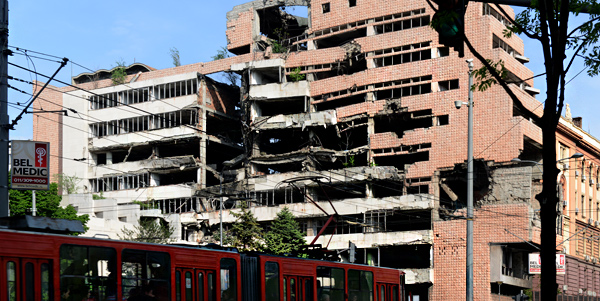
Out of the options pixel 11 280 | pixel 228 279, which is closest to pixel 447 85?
pixel 228 279

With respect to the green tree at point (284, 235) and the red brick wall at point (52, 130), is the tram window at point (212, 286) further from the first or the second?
the red brick wall at point (52, 130)

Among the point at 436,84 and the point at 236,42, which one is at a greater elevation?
the point at 236,42

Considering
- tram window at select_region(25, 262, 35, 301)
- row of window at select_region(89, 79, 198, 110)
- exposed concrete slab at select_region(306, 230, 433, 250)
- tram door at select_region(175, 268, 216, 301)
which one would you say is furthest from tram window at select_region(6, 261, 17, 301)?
row of window at select_region(89, 79, 198, 110)

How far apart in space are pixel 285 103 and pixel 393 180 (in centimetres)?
1712

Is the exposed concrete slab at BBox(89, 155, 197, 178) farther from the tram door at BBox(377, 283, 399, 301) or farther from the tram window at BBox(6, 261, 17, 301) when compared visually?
the tram window at BBox(6, 261, 17, 301)

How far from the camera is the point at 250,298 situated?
71.6 feet

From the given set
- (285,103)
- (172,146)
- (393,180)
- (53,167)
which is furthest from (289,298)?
(53,167)

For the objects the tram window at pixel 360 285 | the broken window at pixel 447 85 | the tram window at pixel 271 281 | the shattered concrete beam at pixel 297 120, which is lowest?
the tram window at pixel 360 285

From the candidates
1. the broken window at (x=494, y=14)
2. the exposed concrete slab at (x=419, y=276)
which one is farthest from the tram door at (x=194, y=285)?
the broken window at (x=494, y=14)

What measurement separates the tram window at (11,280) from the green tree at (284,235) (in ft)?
162

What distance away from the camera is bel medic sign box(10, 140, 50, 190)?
2576cm

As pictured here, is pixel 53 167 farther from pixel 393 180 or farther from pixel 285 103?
pixel 393 180

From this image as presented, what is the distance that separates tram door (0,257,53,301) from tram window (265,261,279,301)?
7.91 metres

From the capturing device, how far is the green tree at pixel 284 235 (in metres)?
65.6
